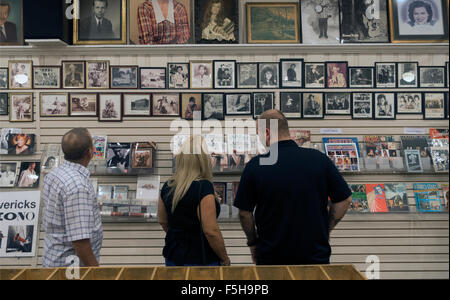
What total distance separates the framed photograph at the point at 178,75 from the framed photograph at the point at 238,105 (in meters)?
0.48

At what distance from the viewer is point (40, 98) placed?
414cm

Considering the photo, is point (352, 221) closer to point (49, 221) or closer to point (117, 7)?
point (49, 221)

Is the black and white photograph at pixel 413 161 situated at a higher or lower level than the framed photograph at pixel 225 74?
lower

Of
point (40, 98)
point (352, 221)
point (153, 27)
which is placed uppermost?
point (153, 27)

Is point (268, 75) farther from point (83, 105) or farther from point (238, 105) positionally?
point (83, 105)

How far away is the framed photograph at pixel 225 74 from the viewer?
4121 mm

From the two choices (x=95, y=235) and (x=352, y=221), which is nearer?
(x=95, y=235)

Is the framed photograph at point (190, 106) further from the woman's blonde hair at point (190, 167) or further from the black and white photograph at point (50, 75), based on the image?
the woman's blonde hair at point (190, 167)

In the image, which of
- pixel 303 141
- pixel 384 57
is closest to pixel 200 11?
pixel 303 141

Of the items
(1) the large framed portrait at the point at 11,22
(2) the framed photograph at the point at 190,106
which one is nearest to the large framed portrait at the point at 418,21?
(2) the framed photograph at the point at 190,106

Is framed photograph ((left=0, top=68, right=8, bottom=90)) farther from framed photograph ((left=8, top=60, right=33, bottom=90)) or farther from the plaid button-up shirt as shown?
the plaid button-up shirt

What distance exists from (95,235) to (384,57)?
11.4 ft

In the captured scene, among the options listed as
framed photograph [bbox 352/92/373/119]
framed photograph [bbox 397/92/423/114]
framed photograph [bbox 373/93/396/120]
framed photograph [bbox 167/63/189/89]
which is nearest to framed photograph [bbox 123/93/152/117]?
framed photograph [bbox 167/63/189/89]

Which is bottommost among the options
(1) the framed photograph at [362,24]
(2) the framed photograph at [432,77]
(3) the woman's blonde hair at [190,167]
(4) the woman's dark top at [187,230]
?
(4) the woman's dark top at [187,230]
